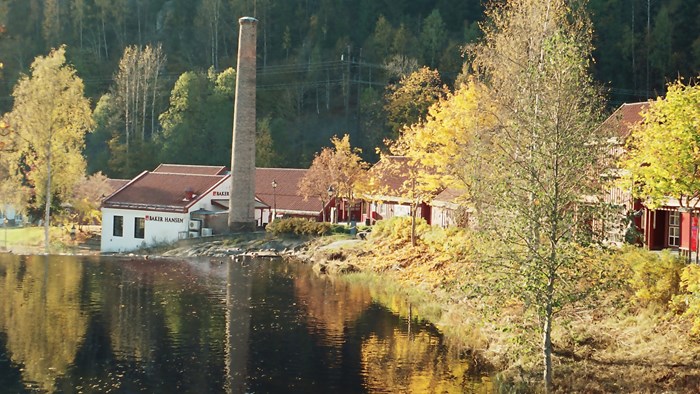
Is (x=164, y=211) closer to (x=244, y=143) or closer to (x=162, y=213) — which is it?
(x=162, y=213)

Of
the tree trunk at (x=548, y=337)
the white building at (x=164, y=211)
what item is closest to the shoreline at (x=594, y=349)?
the tree trunk at (x=548, y=337)

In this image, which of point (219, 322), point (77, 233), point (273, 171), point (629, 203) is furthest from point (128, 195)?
point (629, 203)

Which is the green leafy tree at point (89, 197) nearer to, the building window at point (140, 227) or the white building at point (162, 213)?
the white building at point (162, 213)

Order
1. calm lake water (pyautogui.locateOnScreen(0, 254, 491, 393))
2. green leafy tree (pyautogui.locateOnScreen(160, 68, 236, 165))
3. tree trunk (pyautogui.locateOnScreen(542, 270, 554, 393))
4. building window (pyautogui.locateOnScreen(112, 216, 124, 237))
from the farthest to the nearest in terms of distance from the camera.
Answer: green leafy tree (pyautogui.locateOnScreen(160, 68, 236, 165)), building window (pyautogui.locateOnScreen(112, 216, 124, 237)), calm lake water (pyautogui.locateOnScreen(0, 254, 491, 393)), tree trunk (pyautogui.locateOnScreen(542, 270, 554, 393))

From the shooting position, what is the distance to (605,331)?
25.2 meters

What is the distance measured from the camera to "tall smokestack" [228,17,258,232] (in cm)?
5688

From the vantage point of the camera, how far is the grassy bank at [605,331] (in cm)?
2145

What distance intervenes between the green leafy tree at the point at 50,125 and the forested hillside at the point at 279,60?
17.2m

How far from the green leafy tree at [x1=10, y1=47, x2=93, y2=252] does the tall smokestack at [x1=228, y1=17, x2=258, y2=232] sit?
10.0 meters

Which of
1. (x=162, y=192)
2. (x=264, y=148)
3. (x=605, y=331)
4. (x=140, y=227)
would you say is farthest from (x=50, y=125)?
(x=605, y=331)

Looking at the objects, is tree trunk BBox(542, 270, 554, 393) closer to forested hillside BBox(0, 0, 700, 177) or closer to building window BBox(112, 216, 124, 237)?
building window BBox(112, 216, 124, 237)

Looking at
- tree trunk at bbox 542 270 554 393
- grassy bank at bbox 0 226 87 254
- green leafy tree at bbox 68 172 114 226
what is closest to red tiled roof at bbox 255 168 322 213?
green leafy tree at bbox 68 172 114 226

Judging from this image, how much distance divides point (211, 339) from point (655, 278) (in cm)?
1351

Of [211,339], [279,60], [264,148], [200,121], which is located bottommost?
[211,339]
